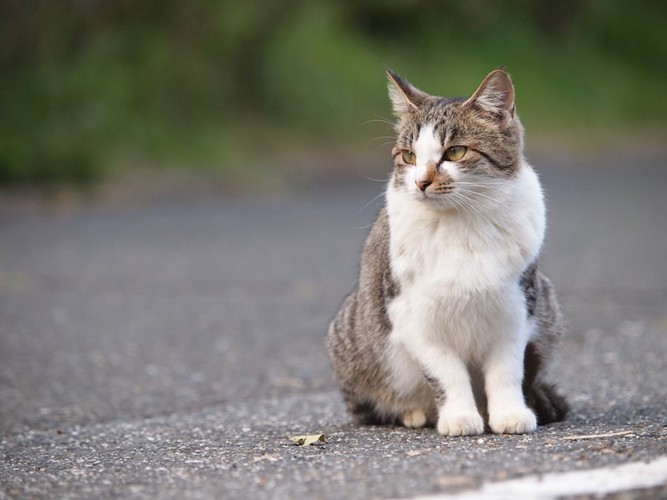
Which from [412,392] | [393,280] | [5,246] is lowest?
[5,246]

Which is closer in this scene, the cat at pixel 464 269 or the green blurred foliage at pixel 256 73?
the cat at pixel 464 269

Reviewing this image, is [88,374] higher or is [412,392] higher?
[412,392]

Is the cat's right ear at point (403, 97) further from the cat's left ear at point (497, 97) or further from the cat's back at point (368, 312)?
the cat's back at point (368, 312)

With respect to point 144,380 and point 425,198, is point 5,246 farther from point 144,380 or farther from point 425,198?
point 425,198

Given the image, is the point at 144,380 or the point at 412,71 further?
the point at 412,71

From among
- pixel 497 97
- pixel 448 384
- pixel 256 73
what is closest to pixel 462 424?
pixel 448 384

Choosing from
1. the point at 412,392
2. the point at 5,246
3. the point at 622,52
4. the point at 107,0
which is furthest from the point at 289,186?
the point at 622,52

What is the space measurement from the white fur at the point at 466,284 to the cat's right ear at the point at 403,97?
234mm

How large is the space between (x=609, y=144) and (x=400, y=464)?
1948 centimetres

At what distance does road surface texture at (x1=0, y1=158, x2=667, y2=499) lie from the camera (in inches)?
142

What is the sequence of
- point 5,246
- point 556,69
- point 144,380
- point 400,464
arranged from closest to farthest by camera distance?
1. point 400,464
2. point 144,380
3. point 5,246
4. point 556,69

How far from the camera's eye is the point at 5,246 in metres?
11.3

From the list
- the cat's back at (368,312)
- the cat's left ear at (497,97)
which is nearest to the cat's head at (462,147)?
the cat's left ear at (497,97)

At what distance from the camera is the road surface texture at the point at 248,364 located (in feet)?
11.8
